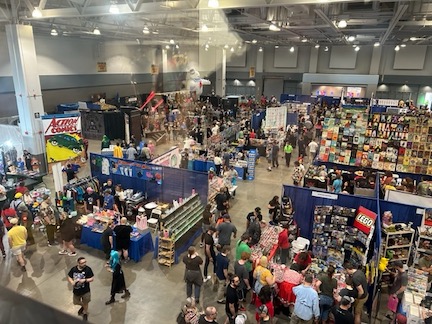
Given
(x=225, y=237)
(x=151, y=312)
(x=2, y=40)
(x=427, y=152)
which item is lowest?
(x=151, y=312)

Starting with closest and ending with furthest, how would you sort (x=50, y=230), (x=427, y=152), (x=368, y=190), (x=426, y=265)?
(x=426, y=265) < (x=50, y=230) < (x=368, y=190) < (x=427, y=152)

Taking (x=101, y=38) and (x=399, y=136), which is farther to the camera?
(x=101, y=38)

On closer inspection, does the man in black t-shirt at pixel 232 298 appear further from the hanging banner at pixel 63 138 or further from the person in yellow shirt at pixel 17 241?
the hanging banner at pixel 63 138

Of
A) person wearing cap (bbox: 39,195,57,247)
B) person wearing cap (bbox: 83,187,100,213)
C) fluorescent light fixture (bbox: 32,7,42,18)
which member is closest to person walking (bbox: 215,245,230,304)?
person wearing cap (bbox: 39,195,57,247)

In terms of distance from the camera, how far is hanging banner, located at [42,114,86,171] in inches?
529

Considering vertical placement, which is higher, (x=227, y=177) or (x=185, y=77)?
(x=185, y=77)

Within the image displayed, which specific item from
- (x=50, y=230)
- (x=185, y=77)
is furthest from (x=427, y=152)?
(x=185, y=77)

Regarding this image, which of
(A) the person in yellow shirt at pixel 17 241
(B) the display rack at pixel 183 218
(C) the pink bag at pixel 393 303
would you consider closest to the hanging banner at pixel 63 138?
(A) the person in yellow shirt at pixel 17 241

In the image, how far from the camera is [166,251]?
7668 millimetres

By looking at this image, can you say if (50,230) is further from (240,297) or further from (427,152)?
(427,152)

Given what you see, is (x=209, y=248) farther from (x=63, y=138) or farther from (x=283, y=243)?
(x=63, y=138)

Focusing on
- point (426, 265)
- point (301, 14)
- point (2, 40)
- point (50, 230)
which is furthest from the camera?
point (2, 40)

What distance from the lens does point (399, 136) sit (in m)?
11.9

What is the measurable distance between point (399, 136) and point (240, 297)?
932 cm
